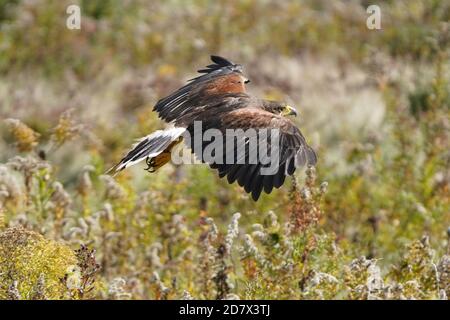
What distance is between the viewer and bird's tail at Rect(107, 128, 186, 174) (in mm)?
6184

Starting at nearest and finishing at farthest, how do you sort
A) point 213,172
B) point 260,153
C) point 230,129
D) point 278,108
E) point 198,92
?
point 260,153 → point 230,129 → point 278,108 → point 198,92 → point 213,172

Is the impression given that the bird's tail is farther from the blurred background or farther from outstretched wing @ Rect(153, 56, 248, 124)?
the blurred background

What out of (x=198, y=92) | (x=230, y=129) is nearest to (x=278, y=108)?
(x=198, y=92)

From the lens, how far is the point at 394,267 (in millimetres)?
6031

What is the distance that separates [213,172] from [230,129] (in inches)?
99.6

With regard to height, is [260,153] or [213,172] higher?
[213,172]

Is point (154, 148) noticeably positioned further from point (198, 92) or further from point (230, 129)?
point (198, 92)

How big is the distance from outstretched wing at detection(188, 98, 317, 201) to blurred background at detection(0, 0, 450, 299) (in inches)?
11.5

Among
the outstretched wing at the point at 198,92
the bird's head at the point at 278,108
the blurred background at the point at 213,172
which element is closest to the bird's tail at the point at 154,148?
the outstretched wing at the point at 198,92

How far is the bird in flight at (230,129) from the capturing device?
5.78m

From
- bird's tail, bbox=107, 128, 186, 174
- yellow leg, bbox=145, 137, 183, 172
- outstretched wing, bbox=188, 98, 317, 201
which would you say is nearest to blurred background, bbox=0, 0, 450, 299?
outstretched wing, bbox=188, 98, 317, 201

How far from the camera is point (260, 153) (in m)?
5.89

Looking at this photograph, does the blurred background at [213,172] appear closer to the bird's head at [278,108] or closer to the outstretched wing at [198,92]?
the outstretched wing at [198,92]

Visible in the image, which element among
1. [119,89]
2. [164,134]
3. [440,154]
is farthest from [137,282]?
[119,89]
